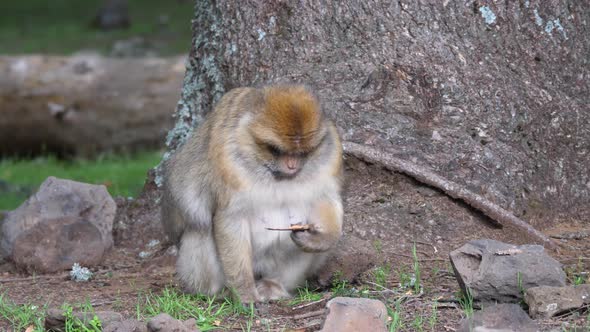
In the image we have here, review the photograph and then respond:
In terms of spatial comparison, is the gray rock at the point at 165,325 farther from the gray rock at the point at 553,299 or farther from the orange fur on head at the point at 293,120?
the gray rock at the point at 553,299

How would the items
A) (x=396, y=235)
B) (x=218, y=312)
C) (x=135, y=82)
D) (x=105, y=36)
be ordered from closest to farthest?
(x=218, y=312) → (x=396, y=235) → (x=135, y=82) → (x=105, y=36)

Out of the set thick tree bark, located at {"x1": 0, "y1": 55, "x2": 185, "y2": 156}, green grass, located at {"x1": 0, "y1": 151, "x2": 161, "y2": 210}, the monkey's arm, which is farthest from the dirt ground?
thick tree bark, located at {"x1": 0, "y1": 55, "x2": 185, "y2": 156}

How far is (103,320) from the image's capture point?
4586mm

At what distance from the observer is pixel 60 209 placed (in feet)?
21.7

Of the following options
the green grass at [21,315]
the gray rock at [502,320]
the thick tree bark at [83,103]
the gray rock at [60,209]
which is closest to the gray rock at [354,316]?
the gray rock at [502,320]

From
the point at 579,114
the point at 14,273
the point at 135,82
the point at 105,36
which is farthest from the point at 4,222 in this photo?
the point at 105,36

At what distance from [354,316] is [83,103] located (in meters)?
8.02

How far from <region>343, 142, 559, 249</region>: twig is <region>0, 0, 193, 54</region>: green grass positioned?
11999 millimetres

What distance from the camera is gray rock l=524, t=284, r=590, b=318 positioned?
4.46 m

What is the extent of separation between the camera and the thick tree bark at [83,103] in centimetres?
1176

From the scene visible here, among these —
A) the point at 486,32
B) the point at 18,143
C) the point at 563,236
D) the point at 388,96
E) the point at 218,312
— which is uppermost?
the point at 486,32

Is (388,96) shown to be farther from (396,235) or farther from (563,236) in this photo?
(563,236)

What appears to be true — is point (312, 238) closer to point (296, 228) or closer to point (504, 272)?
point (296, 228)

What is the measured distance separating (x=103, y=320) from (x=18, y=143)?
7.99 meters
